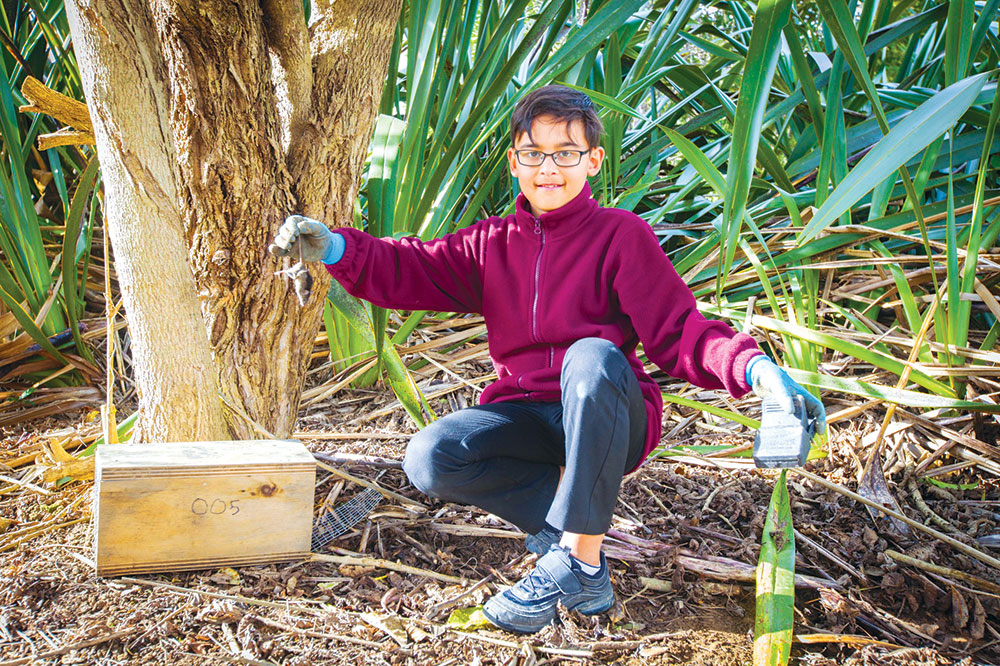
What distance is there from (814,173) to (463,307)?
1165 millimetres

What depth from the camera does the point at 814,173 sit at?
201 centimetres

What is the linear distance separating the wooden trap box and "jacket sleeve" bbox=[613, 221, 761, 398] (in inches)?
20.8

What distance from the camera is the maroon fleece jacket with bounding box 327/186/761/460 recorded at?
1138 millimetres

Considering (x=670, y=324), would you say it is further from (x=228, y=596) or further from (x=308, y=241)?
(x=228, y=596)

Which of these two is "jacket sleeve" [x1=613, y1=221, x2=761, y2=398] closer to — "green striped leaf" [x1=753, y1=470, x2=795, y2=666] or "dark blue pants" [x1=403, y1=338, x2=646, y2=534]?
"dark blue pants" [x1=403, y1=338, x2=646, y2=534]

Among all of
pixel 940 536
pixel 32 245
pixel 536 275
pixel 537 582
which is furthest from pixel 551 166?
pixel 32 245

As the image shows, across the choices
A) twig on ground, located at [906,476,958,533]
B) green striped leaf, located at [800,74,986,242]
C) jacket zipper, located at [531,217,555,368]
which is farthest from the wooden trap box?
twig on ground, located at [906,476,958,533]

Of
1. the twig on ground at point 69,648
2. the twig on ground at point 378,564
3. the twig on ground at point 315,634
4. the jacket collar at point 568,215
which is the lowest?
the twig on ground at point 69,648

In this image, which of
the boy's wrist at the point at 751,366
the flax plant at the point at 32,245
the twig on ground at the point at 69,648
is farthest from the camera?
the flax plant at the point at 32,245

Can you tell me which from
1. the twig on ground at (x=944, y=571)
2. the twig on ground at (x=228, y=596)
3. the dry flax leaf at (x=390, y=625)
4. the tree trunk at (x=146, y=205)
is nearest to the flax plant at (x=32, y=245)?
the tree trunk at (x=146, y=205)

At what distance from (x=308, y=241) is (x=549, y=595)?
596 mm

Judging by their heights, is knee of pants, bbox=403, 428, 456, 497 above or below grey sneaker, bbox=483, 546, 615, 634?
above

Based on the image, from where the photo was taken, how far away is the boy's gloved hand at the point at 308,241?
3.54ft

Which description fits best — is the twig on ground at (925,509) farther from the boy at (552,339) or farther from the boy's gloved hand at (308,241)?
the boy's gloved hand at (308,241)
